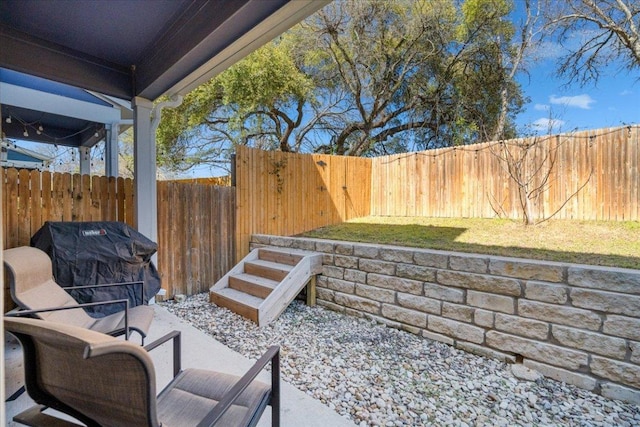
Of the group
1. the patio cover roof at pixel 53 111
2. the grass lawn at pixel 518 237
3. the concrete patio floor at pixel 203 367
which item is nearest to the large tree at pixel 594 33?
the grass lawn at pixel 518 237

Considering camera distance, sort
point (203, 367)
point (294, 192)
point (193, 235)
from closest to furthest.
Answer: point (203, 367), point (193, 235), point (294, 192)

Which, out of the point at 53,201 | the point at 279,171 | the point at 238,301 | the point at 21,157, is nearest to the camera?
the point at 53,201

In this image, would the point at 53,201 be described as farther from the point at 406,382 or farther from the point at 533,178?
the point at 533,178

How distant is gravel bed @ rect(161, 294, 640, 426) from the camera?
2.35 metres

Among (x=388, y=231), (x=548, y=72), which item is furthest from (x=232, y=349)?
(x=548, y=72)

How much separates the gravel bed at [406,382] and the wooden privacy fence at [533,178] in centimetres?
371

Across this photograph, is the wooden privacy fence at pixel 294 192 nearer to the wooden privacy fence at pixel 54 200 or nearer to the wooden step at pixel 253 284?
the wooden step at pixel 253 284

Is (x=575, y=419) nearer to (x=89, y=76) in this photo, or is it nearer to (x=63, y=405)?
(x=63, y=405)

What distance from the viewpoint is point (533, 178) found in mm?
5785

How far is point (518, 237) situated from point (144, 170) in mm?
5213

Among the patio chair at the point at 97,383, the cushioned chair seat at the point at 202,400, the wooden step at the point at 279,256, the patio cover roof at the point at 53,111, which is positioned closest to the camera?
the patio chair at the point at 97,383

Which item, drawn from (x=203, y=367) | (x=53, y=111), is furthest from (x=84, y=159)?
(x=203, y=367)

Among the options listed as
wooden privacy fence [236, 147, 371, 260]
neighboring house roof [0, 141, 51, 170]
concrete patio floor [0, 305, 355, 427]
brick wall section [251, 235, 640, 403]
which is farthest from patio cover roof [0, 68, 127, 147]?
brick wall section [251, 235, 640, 403]

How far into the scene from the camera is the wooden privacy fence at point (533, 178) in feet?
16.6
